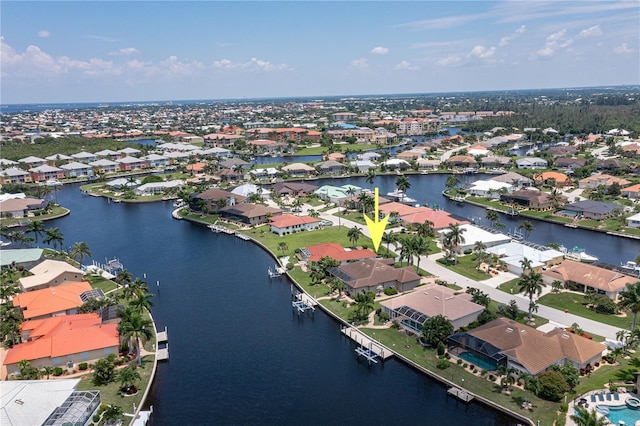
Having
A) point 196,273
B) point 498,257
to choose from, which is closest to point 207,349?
point 196,273

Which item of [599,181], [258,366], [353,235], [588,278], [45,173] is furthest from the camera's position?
[45,173]

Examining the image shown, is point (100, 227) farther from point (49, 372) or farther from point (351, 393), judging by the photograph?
point (351, 393)

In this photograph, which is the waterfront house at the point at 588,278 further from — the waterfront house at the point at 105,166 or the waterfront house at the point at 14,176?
the waterfront house at the point at 14,176

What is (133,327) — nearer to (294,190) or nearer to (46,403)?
(46,403)

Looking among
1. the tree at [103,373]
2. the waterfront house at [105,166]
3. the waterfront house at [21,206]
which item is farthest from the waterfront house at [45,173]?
the tree at [103,373]

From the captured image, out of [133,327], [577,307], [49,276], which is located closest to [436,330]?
[577,307]

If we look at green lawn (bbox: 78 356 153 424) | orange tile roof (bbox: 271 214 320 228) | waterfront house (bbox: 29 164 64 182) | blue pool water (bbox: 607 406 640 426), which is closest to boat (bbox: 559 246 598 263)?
blue pool water (bbox: 607 406 640 426)
